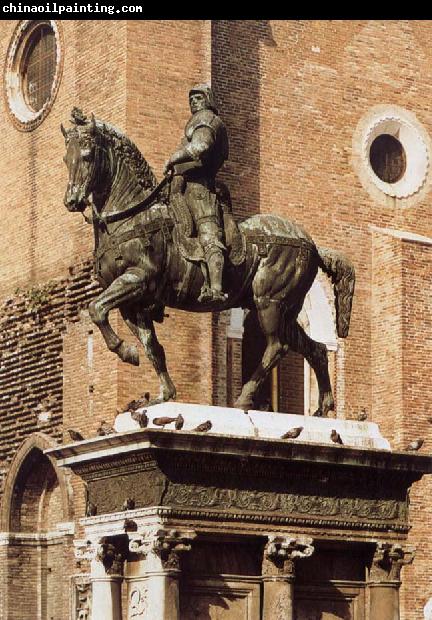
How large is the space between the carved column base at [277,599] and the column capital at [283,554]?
5 centimetres

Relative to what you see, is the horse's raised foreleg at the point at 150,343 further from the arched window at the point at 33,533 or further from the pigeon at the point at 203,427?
the arched window at the point at 33,533

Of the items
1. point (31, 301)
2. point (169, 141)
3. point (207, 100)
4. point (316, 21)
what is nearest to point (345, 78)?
point (316, 21)

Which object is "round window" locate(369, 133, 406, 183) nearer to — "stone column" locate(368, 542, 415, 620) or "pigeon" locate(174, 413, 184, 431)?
"stone column" locate(368, 542, 415, 620)

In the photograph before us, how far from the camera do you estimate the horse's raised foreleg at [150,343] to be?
48.6 ft

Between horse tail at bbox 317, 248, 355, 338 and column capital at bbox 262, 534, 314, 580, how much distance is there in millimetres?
1994

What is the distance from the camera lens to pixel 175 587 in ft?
46.0

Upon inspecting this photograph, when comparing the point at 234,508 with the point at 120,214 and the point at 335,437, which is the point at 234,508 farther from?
the point at 120,214

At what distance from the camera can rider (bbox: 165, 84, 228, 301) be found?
14.8 meters

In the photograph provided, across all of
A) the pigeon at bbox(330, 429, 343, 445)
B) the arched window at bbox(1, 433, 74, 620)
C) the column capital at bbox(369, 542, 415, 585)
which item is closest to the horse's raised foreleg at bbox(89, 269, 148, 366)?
the pigeon at bbox(330, 429, 343, 445)

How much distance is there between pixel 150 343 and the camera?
48.8 feet

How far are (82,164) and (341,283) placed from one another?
2466 millimetres

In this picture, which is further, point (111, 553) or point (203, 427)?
point (111, 553)

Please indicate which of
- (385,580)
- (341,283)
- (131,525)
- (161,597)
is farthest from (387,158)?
(161,597)

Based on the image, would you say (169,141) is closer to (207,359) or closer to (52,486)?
(207,359)
